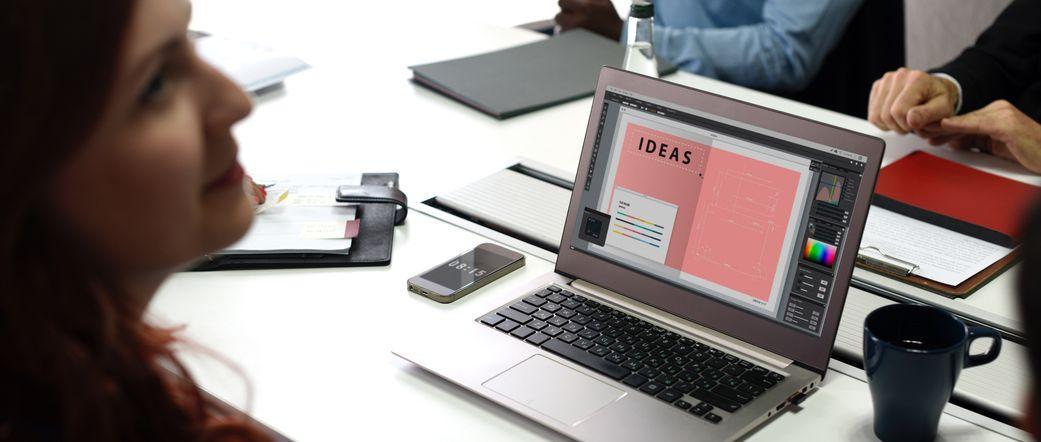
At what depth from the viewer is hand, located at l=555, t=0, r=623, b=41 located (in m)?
2.27

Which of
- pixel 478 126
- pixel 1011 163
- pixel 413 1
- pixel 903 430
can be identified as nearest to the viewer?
pixel 903 430

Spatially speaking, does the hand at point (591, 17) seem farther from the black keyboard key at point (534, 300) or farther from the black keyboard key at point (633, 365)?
the black keyboard key at point (633, 365)

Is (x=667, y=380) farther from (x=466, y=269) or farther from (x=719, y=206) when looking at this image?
(x=466, y=269)

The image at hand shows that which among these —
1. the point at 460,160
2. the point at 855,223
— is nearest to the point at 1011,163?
the point at 855,223

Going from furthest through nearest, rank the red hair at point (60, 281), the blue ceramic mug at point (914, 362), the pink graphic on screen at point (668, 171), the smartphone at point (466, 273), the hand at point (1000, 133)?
the hand at point (1000, 133) < the smartphone at point (466, 273) < the pink graphic on screen at point (668, 171) < the blue ceramic mug at point (914, 362) < the red hair at point (60, 281)

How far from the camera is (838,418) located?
1018 millimetres

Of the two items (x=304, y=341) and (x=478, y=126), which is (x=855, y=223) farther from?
(x=478, y=126)

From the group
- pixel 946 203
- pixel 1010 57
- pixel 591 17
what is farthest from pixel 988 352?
pixel 591 17

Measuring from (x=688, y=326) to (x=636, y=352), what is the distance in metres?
0.09

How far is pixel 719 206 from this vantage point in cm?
111

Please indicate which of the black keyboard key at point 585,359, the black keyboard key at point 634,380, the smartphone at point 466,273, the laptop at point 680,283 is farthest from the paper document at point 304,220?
the black keyboard key at point 634,380

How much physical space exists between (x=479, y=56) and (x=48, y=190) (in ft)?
5.25

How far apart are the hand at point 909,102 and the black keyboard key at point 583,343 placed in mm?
858

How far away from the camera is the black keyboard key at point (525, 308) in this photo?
3.88 feet
